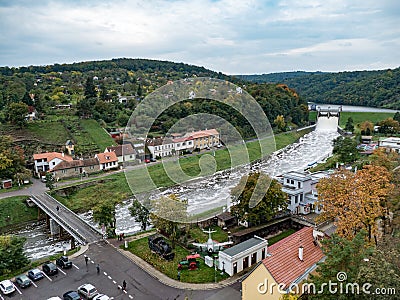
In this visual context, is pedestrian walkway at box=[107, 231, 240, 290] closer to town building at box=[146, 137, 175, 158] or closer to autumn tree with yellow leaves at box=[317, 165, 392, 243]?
autumn tree with yellow leaves at box=[317, 165, 392, 243]

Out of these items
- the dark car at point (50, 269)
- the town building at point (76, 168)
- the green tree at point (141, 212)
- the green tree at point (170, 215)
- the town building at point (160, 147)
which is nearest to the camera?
the dark car at point (50, 269)

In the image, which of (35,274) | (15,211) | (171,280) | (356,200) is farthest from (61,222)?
(356,200)

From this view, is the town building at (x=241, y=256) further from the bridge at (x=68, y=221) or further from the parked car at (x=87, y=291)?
the bridge at (x=68, y=221)

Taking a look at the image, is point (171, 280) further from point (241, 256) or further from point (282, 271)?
point (282, 271)

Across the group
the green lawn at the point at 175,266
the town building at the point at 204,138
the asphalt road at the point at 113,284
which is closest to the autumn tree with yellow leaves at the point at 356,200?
the asphalt road at the point at 113,284

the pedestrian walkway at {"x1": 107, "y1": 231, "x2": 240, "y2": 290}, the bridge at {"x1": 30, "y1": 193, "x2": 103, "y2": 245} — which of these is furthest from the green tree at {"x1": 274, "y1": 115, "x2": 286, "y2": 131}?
the pedestrian walkway at {"x1": 107, "y1": 231, "x2": 240, "y2": 290}
